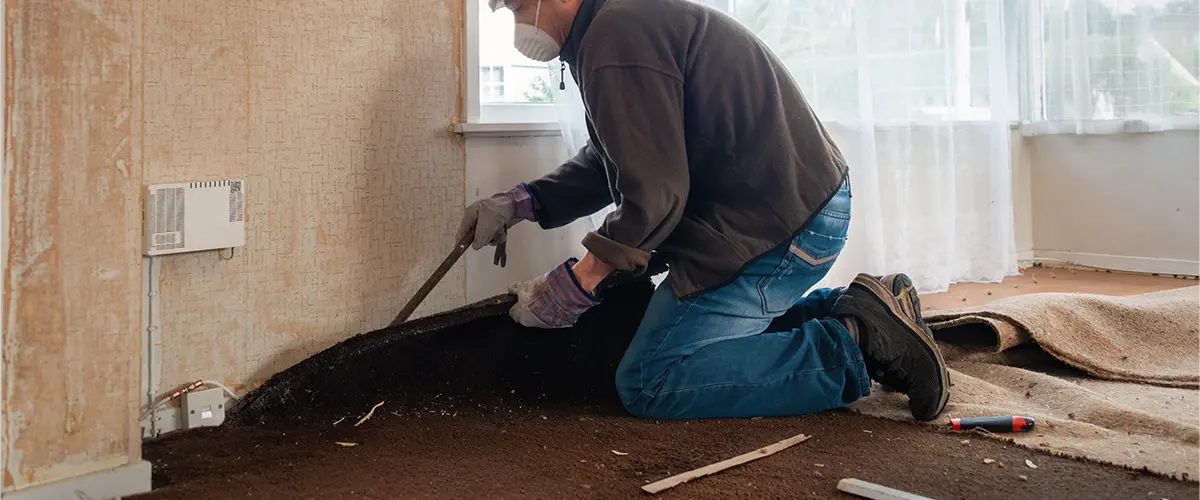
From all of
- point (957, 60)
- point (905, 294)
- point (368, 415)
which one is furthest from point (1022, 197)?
point (368, 415)

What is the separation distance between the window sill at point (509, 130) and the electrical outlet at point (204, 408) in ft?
2.48

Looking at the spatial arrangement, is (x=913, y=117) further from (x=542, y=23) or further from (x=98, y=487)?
(x=98, y=487)

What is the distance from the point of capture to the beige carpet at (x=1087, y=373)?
178cm

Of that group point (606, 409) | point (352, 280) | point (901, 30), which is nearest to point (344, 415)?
point (352, 280)

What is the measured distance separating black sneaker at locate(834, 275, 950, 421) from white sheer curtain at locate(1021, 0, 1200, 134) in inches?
88.0

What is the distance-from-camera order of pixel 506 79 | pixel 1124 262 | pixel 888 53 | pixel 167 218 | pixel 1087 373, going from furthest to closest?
pixel 1124 262, pixel 888 53, pixel 506 79, pixel 1087 373, pixel 167 218

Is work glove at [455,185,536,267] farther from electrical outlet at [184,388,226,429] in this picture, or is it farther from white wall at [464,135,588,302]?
electrical outlet at [184,388,226,429]

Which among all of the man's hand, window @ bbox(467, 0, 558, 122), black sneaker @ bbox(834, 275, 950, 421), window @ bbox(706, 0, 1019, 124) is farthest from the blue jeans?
window @ bbox(706, 0, 1019, 124)

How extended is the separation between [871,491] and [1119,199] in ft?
9.38

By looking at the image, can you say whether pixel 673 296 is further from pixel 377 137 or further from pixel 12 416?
pixel 12 416

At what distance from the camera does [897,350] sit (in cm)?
195

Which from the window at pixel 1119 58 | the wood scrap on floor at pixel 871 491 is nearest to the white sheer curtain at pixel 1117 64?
the window at pixel 1119 58

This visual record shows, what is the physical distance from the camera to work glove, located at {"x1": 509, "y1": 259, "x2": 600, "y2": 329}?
195 cm

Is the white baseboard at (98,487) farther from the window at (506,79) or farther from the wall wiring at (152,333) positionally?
the window at (506,79)
